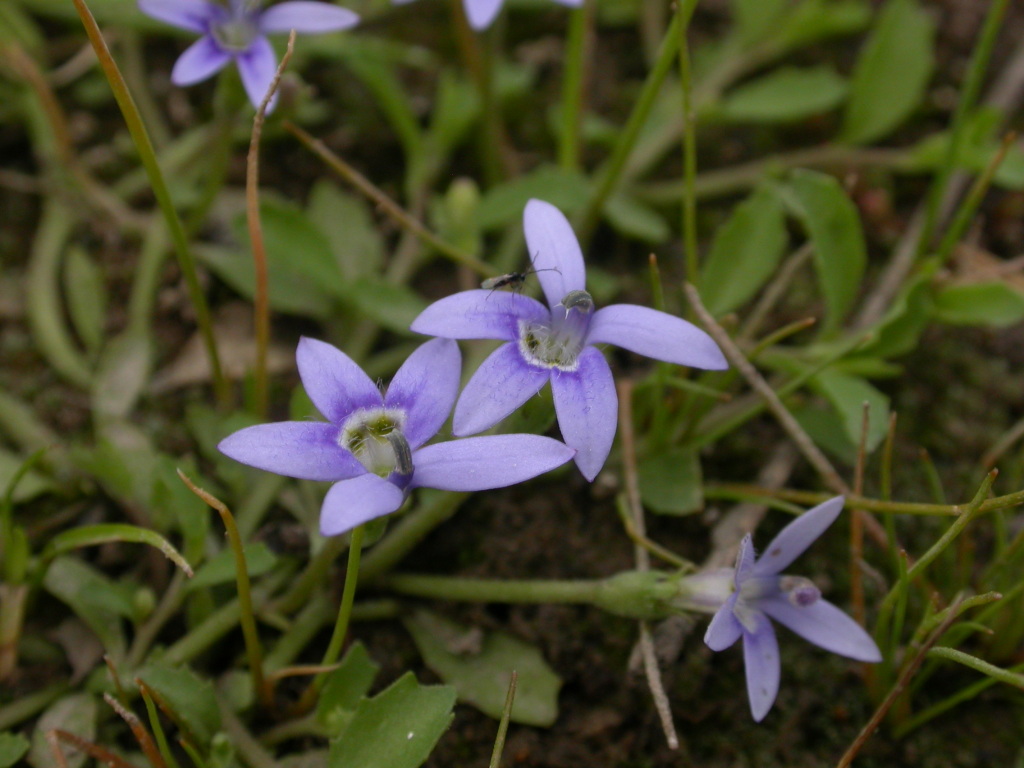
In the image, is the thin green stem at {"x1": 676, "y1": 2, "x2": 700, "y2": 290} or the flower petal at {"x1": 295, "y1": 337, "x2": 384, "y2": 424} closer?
the flower petal at {"x1": 295, "y1": 337, "x2": 384, "y2": 424}

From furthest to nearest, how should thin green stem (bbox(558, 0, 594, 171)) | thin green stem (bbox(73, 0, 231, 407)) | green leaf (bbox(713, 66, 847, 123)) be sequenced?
green leaf (bbox(713, 66, 847, 123)) < thin green stem (bbox(558, 0, 594, 171)) < thin green stem (bbox(73, 0, 231, 407))

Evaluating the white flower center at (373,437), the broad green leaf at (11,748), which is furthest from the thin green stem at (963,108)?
the broad green leaf at (11,748)

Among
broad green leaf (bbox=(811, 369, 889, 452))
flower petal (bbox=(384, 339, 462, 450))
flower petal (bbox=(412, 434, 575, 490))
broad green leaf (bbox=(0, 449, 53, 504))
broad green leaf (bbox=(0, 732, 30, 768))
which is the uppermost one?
flower petal (bbox=(384, 339, 462, 450))

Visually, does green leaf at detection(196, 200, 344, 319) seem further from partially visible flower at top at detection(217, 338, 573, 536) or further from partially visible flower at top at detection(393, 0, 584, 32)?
partially visible flower at top at detection(217, 338, 573, 536)

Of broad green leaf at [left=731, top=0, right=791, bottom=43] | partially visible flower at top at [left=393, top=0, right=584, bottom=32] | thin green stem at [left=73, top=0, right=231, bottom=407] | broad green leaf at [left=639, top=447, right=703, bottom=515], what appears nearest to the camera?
thin green stem at [left=73, top=0, right=231, bottom=407]

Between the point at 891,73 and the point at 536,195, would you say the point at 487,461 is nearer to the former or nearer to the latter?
the point at 536,195

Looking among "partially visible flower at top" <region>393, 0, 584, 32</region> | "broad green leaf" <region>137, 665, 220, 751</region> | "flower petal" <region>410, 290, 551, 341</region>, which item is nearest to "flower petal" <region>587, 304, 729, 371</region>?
"flower petal" <region>410, 290, 551, 341</region>

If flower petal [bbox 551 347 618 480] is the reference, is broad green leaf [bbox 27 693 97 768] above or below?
below
